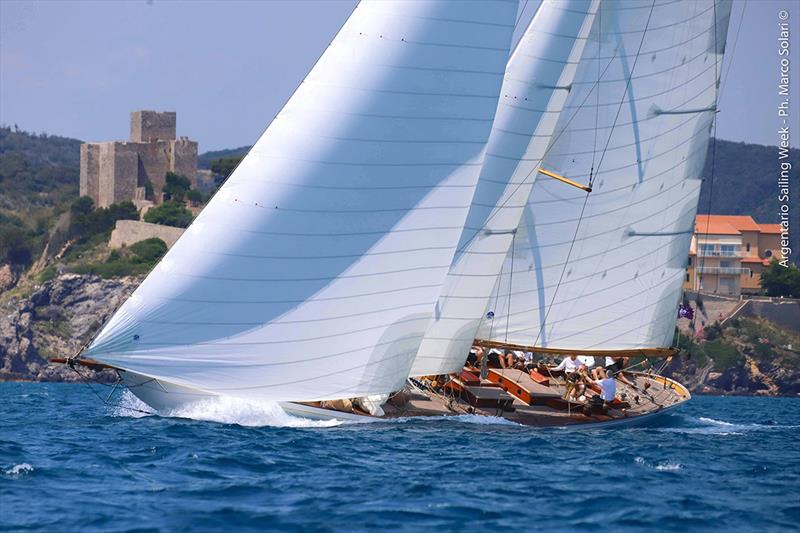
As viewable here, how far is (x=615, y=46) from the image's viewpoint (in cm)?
2706

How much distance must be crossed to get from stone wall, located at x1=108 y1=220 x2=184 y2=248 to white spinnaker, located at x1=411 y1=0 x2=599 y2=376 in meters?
68.6

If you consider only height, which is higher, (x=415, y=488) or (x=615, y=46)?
(x=615, y=46)

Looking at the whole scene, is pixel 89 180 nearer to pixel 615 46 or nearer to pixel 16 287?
pixel 16 287

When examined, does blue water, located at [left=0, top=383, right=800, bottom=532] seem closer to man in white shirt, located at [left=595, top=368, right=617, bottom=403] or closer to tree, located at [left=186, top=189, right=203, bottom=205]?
man in white shirt, located at [left=595, top=368, right=617, bottom=403]

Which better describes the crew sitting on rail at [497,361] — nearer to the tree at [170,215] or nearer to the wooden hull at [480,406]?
the wooden hull at [480,406]

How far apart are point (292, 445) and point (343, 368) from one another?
263cm

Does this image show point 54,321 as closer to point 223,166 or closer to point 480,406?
point 223,166

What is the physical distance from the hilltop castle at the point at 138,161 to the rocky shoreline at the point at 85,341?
85.2 feet

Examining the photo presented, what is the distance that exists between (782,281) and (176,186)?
45485mm

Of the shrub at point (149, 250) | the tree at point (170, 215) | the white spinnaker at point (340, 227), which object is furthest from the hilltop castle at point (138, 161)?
the white spinnaker at point (340, 227)

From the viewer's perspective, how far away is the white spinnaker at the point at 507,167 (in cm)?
2539

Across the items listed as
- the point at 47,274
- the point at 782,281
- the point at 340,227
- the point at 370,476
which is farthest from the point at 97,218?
the point at 370,476

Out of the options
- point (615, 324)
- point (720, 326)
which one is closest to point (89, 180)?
point (720, 326)

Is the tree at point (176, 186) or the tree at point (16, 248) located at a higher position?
the tree at point (176, 186)
